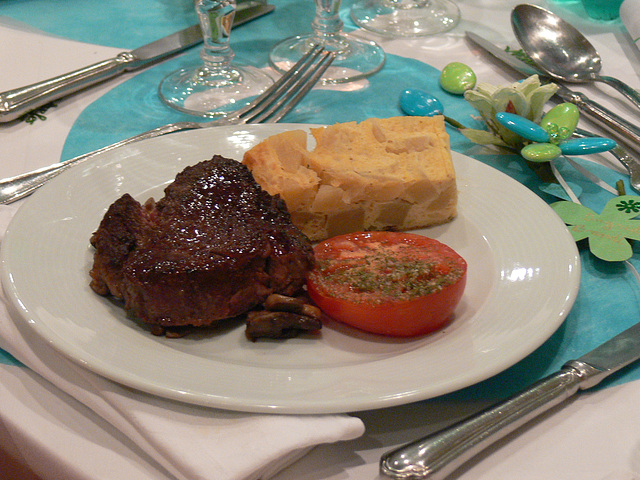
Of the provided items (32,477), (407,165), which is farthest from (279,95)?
(32,477)

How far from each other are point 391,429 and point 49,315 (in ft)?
2.48

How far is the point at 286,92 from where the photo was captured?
2510 mm

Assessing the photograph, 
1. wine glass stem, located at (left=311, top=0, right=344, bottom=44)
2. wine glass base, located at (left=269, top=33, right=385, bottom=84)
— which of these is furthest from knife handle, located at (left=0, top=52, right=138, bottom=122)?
wine glass stem, located at (left=311, top=0, right=344, bottom=44)

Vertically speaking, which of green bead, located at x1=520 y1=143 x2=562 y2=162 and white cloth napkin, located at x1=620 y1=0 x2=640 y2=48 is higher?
green bead, located at x1=520 y1=143 x2=562 y2=162

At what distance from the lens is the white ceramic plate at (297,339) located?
1.16m

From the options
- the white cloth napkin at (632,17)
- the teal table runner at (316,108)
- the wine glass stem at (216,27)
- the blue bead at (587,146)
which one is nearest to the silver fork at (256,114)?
the teal table runner at (316,108)

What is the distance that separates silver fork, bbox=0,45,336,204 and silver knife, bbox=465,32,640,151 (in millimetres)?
980

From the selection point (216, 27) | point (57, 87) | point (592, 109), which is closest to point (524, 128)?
point (592, 109)

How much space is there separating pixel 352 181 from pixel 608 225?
0.81m

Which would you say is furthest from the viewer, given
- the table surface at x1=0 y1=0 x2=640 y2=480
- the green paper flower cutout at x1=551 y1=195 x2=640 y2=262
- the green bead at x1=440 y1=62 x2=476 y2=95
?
the green bead at x1=440 y1=62 x2=476 y2=95

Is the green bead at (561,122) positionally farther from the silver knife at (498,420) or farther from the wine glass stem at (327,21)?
the wine glass stem at (327,21)

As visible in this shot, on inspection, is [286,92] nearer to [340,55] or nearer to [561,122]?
[340,55]

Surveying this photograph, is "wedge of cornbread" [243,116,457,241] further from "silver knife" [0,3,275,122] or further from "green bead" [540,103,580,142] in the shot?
"silver knife" [0,3,275,122]

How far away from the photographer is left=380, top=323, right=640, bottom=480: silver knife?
1041 millimetres
